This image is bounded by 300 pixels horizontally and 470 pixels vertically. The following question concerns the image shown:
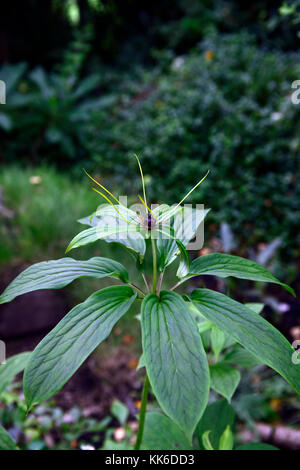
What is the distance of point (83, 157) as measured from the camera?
4.17 meters

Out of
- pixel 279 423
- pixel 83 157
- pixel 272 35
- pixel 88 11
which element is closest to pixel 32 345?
pixel 279 423

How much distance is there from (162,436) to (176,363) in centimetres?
53

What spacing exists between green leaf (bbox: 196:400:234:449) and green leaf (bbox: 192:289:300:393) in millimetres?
432

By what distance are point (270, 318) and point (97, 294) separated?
5.89 ft

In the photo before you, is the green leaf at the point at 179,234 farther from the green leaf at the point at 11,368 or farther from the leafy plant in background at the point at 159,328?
the green leaf at the point at 11,368

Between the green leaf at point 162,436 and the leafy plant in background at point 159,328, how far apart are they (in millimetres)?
370

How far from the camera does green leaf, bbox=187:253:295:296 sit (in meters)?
0.73

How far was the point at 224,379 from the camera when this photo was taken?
0.90 meters

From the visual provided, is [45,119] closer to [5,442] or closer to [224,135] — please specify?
[224,135]

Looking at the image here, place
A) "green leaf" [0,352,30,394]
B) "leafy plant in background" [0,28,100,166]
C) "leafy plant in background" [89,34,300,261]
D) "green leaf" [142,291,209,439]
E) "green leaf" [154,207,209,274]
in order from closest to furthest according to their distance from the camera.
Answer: "green leaf" [142,291,209,439] → "green leaf" [154,207,209,274] → "green leaf" [0,352,30,394] → "leafy plant in background" [89,34,300,261] → "leafy plant in background" [0,28,100,166]

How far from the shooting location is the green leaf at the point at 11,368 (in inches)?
37.1

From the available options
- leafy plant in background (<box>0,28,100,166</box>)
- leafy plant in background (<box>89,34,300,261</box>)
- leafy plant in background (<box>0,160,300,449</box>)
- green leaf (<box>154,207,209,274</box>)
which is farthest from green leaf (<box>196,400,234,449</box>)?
leafy plant in background (<box>0,28,100,166</box>)

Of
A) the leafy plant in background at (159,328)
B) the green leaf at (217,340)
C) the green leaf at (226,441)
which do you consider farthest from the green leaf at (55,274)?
the green leaf at (226,441)

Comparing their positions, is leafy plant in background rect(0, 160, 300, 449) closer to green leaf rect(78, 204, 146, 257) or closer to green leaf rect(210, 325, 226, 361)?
green leaf rect(78, 204, 146, 257)
